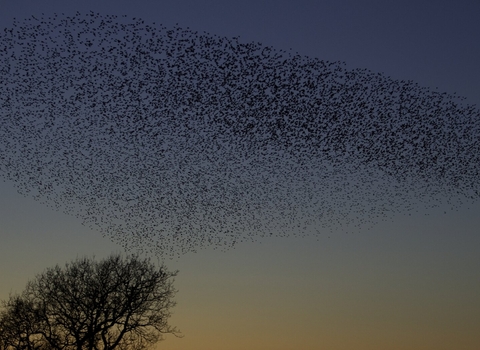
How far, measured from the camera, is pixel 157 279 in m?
43.4

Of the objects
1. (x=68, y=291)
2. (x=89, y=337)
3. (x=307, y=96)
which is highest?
(x=307, y=96)

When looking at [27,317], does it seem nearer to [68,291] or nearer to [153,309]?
[68,291]

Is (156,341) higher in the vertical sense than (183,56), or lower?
lower

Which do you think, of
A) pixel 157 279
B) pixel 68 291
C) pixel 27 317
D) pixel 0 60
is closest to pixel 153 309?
pixel 157 279

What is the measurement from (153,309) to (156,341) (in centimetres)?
202

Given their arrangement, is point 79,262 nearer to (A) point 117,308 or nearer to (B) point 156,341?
(A) point 117,308

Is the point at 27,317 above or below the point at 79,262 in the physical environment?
below

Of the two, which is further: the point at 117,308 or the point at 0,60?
the point at 117,308

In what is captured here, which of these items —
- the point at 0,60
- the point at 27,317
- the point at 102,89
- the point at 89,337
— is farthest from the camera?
the point at 27,317

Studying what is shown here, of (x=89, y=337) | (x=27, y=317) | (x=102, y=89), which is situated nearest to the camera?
(x=102, y=89)

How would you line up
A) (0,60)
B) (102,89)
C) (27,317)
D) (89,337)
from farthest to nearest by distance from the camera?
(27,317), (89,337), (102,89), (0,60)

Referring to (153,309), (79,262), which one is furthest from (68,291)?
(153,309)

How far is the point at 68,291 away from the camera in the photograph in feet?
138

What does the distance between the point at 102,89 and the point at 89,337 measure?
18878 millimetres
